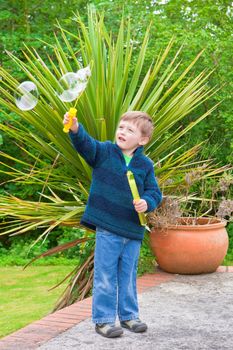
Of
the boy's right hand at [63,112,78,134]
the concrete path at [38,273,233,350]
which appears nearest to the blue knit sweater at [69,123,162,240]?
the boy's right hand at [63,112,78,134]

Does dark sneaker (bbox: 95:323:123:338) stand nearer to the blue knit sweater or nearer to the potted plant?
the blue knit sweater

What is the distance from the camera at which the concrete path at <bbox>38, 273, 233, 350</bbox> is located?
3578 millimetres

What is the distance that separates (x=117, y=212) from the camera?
380 cm

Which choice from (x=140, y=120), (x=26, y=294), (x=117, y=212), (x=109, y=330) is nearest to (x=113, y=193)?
(x=117, y=212)

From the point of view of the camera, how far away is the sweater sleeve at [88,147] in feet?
11.8

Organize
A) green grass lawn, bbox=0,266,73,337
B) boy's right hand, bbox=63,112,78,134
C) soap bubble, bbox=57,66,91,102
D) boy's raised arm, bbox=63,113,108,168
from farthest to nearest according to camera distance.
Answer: green grass lawn, bbox=0,266,73,337, soap bubble, bbox=57,66,91,102, boy's raised arm, bbox=63,113,108,168, boy's right hand, bbox=63,112,78,134

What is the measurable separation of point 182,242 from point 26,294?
7.36 ft

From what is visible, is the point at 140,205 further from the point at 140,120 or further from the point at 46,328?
the point at 46,328

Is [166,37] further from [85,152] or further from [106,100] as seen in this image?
[85,152]

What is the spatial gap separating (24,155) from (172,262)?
7261 mm

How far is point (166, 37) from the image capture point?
383 inches

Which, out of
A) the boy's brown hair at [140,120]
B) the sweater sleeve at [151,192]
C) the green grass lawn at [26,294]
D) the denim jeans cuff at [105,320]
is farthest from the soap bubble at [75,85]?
the green grass lawn at [26,294]

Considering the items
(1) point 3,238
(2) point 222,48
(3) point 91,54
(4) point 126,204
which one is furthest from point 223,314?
(1) point 3,238

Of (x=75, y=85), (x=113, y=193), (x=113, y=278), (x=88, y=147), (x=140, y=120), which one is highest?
(x=75, y=85)
